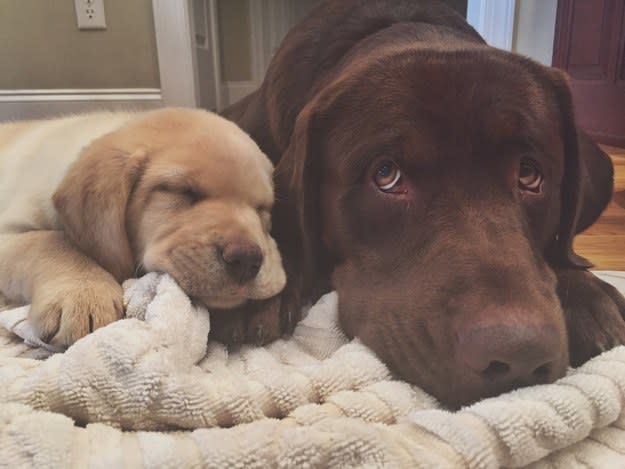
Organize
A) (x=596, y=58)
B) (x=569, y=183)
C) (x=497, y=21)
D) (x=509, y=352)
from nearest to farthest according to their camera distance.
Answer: (x=509, y=352)
(x=569, y=183)
(x=497, y=21)
(x=596, y=58)

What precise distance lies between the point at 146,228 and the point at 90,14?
3.31 meters

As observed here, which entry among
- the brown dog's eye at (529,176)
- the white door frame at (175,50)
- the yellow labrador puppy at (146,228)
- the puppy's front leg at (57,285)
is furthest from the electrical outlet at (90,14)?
the brown dog's eye at (529,176)

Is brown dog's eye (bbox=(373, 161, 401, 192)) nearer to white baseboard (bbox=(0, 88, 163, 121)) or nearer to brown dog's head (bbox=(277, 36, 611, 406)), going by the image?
brown dog's head (bbox=(277, 36, 611, 406))

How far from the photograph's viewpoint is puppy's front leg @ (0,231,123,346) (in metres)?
1.12

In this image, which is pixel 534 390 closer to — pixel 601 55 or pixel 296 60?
pixel 296 60

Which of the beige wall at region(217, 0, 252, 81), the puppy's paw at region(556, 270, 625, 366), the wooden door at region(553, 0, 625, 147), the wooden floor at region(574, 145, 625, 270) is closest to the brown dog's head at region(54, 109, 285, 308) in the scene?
the puppy's paw at region(556, 270, 625, 366)

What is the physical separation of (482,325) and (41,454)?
611 mm

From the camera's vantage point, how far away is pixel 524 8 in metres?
5.04

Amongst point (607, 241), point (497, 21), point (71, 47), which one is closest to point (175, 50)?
point (71, 47)

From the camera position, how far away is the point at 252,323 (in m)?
1.26

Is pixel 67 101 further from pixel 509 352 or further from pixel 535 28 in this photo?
pixel 509 352

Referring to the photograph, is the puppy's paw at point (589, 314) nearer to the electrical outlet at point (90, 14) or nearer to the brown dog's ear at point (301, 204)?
the brown dog's ear at point (301, 204)

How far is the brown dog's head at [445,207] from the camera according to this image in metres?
0.94

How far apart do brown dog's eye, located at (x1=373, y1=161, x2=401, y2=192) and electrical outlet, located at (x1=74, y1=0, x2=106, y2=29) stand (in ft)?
11.4
